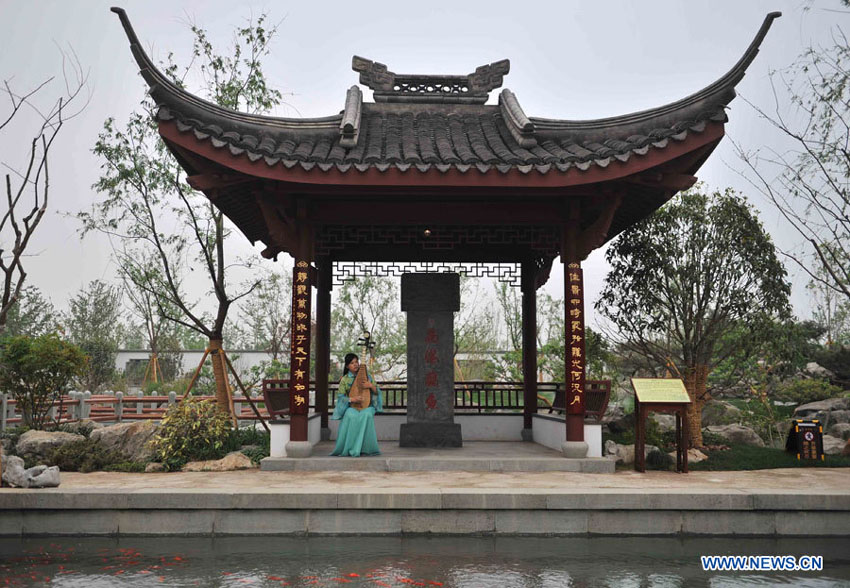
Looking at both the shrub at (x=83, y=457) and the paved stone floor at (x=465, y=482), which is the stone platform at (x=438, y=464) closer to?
the paved stone floor at (x=465, y=482)

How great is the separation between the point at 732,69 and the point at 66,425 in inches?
454

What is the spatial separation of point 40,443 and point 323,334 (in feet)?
13.8

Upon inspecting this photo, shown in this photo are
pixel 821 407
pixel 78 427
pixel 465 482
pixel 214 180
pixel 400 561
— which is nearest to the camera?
pixel 400 561

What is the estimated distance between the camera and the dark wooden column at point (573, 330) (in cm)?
865

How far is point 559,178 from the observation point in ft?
26.1

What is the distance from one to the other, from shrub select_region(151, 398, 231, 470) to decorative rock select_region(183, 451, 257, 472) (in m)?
0.23

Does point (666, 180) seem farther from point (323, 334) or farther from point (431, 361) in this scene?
point (323, 334)

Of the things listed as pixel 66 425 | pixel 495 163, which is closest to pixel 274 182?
pixel 495 163

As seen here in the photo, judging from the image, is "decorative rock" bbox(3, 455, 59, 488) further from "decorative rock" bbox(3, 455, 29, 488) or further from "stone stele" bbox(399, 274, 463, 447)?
"stone stele" bbox(399, 274, 463, 447)

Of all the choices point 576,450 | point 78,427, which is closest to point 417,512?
point 576,450

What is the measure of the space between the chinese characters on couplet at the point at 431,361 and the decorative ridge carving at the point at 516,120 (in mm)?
2861

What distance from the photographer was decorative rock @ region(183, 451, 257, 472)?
8.58 meters

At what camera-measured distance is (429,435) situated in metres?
9.94

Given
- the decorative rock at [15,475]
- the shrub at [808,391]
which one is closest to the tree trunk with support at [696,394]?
the decorative rock at [15,475]
